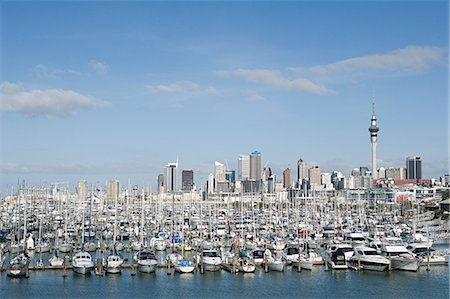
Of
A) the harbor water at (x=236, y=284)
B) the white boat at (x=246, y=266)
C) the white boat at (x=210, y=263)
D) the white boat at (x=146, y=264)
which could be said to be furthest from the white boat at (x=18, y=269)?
the white boat at (x=246, y=266)

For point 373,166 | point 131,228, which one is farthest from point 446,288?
point 373,166

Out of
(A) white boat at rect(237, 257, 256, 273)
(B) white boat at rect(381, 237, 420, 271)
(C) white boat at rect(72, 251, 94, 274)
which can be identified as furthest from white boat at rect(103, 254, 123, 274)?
(B) white boat at rect(381, 237, 420, 271)

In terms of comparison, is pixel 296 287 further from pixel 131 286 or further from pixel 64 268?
pixel 64 268

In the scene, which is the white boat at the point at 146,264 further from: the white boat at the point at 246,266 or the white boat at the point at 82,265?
the white boat at the point at 246,266

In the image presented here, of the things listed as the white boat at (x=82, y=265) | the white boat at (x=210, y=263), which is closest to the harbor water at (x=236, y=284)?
the white boat at (x=82, y=265)

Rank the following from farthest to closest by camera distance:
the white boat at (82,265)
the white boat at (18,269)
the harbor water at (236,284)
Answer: the white boat at (82,265) → the white boat at (18,269) → the harbor water at (236,284)

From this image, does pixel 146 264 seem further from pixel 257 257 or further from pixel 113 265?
pixel 257 257

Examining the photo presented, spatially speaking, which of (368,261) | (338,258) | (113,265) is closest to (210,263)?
(113,265)

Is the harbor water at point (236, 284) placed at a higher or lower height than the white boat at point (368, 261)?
lower

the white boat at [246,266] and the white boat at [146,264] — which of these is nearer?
the white boat at [146,264]

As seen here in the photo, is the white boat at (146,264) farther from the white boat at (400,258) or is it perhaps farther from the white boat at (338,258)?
the white boat at (400,258)

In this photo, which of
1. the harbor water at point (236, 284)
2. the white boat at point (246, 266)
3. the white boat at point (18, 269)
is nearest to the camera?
the harbor water at point (236, 284)

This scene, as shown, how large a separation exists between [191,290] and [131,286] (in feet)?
8.91

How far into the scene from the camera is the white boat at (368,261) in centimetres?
2969
